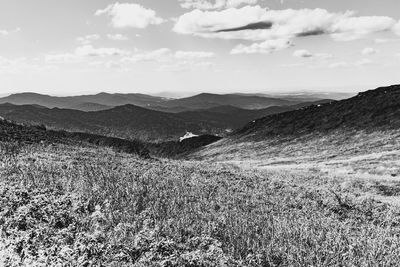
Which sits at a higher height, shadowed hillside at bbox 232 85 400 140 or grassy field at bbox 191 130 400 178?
shadowed hillside at bbox 232 85 400 140

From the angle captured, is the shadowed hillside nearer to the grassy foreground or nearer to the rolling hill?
the rolling hill

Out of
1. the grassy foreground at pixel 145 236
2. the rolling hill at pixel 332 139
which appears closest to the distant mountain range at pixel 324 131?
the rolling hill at pixel 332 139

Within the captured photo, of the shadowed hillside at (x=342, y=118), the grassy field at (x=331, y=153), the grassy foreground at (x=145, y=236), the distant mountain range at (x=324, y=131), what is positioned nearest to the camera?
the grassy foreground at (x=145, y=236)

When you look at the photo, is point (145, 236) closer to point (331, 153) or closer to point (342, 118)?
point (331, 153)

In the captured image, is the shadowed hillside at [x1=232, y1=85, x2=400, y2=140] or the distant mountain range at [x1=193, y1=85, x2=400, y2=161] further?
the shadowed hillside at [x1=232, y1=85, x2=400, y2=140]

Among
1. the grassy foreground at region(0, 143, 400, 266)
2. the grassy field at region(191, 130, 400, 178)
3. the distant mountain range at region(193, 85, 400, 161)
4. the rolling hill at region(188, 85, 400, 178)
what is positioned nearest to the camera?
the grassy foreground at region(0, 143, 400, 266)

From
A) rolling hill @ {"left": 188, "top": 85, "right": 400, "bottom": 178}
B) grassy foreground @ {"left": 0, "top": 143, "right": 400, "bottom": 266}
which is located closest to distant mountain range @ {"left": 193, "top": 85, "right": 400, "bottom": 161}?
rolling hill @ {"left": 188, "top": 85, "right": 400, "bottom": 178}

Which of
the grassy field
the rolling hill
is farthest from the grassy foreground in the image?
the rolling hill

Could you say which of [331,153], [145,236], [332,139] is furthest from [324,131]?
[145,236]

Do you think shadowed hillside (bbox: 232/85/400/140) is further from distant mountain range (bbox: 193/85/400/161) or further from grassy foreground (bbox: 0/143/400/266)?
grassy foreground (bbox: 0/143/400/266)

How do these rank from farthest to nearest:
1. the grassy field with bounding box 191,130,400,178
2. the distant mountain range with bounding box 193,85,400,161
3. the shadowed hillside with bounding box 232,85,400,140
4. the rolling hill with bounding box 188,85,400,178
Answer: the shadowed hillside with bounding box 232,85,400,140
the distant mountain range with bounding box 193,85,400,161
the rolling hill with bounding box 188,85,400,178
the grassy field with bounding box 191,130,400,178

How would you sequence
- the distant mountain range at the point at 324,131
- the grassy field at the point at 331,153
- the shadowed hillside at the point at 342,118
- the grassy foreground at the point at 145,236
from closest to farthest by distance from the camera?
1. the grassy foreground at the point at 145,236
2. the grassy field at the point at 331,153
3. the distant mountain range at the point at 324,131
4. the shadowed hillside at the point at 342,118

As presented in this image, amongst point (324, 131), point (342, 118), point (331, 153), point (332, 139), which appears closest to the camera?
point (331, 153)

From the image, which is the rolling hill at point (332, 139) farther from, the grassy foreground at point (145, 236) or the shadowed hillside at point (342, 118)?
the grassy foreground at point (145, 236)
